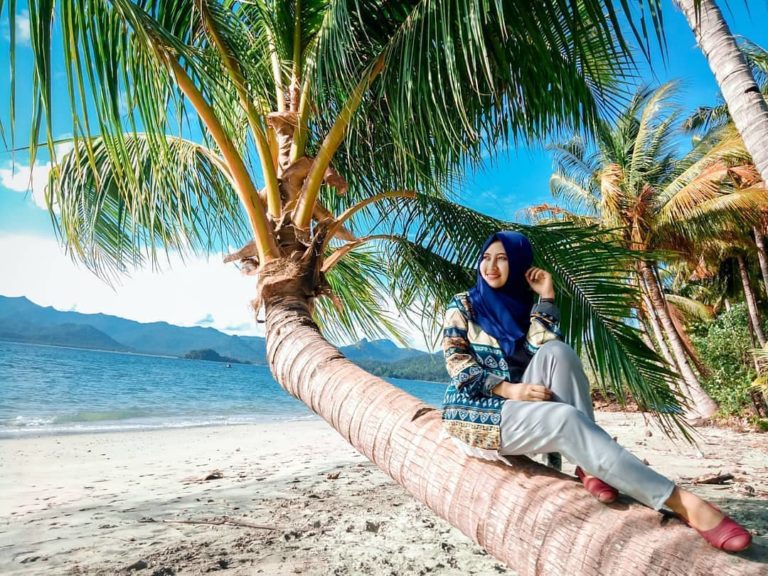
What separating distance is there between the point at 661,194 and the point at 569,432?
542 inches

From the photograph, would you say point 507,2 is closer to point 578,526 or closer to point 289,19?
point 289,19

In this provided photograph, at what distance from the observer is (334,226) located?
11.3 ft

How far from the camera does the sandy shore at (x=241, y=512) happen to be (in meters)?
3.30

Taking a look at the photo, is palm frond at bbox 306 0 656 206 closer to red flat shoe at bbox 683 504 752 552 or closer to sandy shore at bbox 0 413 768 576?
red flat shoe at bbox 683 504 752 552

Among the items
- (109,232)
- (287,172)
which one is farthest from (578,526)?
(109,232)

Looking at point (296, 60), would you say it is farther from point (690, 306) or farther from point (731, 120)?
point (690, 306)

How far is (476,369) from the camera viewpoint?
176 centimetres

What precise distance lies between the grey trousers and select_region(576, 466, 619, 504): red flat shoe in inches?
0.5

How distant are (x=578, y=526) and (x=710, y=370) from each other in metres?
16.2

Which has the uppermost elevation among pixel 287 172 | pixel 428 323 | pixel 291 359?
pixel 287 172

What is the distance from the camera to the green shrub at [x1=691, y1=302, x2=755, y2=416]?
12961 mm

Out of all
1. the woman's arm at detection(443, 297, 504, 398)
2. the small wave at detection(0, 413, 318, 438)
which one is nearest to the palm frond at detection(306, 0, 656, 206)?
the woman's arm at detection(443, 297, 504, 398)

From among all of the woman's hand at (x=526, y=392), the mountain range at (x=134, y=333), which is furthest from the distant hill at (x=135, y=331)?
the woman's hand at (x=526, y=392)

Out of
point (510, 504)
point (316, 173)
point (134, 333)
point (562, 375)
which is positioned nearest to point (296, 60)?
point (316, 173)
